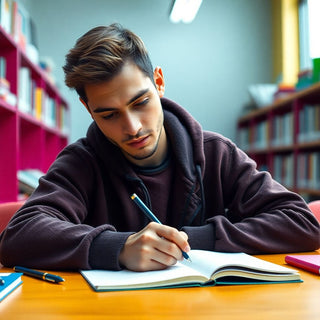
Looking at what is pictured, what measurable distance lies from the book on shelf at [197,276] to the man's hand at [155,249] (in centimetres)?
1

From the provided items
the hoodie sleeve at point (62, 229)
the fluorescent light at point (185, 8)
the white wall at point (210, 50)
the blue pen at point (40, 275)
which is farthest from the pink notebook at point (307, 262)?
the white wall at point (210, 50)

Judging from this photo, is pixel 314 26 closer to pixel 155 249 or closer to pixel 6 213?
pixel 6 213

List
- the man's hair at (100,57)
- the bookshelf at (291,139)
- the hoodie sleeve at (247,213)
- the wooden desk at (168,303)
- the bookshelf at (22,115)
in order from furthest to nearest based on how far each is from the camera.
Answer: the bookshelf at (291,139)
the bookshelf at (22,115)
the man's hair at (100,57)
the hoodie sleeve at (247,213)
the wooden desk at (168,303)

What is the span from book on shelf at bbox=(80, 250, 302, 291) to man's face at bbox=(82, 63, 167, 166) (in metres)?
0.43

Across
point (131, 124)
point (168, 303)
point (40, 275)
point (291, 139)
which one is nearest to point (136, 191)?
point (131, 124)

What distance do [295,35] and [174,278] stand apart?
4.98m

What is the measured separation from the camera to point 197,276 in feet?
2.43

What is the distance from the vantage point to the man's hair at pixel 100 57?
1.14 m

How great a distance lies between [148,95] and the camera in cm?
119

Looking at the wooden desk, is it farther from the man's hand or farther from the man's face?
the man's face

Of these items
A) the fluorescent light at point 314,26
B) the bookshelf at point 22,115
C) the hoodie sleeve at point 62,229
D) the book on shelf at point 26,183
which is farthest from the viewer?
the fluorescent light at point 314,26

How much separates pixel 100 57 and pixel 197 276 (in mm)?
629

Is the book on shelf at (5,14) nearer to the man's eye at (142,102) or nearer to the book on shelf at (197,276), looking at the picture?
the man's eye at (142,102)

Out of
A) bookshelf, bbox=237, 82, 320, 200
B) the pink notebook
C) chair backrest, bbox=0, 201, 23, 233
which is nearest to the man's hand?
the pink notebook
